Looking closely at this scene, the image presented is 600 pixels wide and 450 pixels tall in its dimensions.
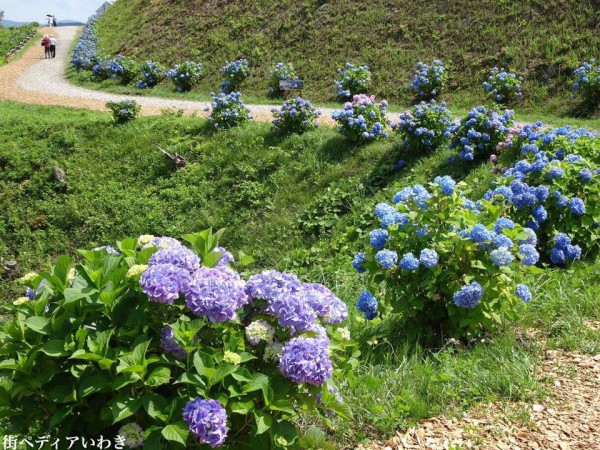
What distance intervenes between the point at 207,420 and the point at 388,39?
14081mm

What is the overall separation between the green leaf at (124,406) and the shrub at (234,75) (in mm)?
14187

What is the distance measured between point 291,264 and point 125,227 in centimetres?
406

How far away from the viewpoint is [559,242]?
4.67 meters

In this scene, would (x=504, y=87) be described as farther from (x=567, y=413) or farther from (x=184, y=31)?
(x=184, y=31)

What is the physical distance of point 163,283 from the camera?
86.7 inches

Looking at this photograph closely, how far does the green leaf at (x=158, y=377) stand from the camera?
2176mm

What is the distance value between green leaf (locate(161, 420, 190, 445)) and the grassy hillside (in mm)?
10934

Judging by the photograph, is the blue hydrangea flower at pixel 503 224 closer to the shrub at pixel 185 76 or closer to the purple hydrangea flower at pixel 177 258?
the purple hydrangea flower at pixel 177 258

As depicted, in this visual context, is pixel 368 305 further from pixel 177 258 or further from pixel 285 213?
pixel 285 213

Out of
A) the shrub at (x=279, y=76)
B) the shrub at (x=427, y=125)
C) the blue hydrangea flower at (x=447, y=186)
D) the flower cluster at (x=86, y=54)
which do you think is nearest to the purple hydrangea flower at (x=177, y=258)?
the blue hydrangea flower at (x=447, y=186)

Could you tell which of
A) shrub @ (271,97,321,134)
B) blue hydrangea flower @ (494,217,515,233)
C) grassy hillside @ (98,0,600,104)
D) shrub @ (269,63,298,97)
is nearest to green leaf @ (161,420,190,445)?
blue hydrangea flower @ (494,217,515,233)

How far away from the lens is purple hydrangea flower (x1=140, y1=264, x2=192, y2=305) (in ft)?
7.22

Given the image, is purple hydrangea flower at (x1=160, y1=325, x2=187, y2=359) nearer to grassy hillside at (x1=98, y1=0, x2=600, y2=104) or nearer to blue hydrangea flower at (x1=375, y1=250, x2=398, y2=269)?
blue hydrangea flower at (x1=375, y1=250, x2=398, y2=269)

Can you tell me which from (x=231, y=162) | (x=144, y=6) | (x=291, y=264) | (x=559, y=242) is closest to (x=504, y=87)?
(x=231, y=162)
